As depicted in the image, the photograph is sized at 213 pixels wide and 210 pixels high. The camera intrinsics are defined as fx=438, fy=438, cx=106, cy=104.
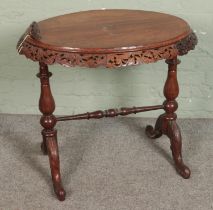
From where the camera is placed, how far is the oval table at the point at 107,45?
1.54m

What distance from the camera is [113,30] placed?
68.4 inches

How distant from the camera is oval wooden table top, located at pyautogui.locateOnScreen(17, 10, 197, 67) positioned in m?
1.54

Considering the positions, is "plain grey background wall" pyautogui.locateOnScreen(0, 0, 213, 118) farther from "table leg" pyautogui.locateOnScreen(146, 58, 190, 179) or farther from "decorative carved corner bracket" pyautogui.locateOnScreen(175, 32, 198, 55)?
"decorative carved corner bracket" pyautogui.locateOnScreen(175, 32, 198, 55)

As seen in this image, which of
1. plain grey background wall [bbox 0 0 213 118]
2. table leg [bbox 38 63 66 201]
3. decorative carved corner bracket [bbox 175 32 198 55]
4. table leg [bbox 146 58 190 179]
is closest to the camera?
decorative carved corner bracket [bbox 175 32 198 55]

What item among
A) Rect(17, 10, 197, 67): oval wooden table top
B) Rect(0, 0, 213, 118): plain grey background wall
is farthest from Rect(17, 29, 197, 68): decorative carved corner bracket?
Rect(0, 0, 213, 118): plain grey background wall

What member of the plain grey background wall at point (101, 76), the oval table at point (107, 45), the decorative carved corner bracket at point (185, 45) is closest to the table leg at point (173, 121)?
the oval table at point (107, 45)

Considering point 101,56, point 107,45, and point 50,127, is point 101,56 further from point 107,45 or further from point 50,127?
point 50,127

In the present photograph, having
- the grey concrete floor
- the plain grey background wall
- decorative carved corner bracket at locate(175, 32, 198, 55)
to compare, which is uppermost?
decorative carved corner bracket at locate(175, 32, 198, 55)

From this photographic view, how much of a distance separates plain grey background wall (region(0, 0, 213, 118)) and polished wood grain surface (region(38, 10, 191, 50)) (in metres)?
0.42

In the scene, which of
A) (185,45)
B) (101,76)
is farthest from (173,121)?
(101,76)

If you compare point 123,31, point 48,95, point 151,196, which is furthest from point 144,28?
point 151,196

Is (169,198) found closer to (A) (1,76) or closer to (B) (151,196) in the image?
(B) (151,196)

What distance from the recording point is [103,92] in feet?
8.34

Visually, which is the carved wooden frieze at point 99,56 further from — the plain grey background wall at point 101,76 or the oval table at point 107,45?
the plain grey background wall at point 101,76
